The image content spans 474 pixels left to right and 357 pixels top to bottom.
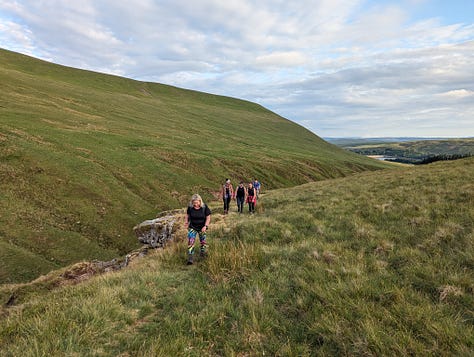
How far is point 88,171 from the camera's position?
3025 cm

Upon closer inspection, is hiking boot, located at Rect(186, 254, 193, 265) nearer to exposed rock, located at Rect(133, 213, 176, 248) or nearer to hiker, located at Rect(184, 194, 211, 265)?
hiker, located at Rect(184, 194, 211, 265)

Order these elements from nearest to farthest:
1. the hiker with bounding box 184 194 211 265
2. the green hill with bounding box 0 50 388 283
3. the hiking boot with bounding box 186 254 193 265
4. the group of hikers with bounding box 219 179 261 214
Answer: the hiking boot with bounding box 186 254 193 265, the hiker with bounding box 184 194 211 265, the green hill with bounding box 0 50 388 283, the group of hikers with bounding box 219 179 261 214

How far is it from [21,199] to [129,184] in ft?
35.1

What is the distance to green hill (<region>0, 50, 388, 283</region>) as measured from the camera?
19.6 m

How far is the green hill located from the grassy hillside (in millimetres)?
12826

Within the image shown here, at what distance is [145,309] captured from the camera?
648cm

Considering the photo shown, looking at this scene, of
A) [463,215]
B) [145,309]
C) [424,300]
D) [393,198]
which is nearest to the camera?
[424,300]

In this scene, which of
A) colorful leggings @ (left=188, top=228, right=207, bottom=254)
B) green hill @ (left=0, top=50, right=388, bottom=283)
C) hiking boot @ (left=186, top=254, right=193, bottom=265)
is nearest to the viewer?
hiking boot @ (left=186, top=254, right=193, bottom=265)

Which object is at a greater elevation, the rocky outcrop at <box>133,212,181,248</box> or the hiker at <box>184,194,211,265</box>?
the hiker at <box>184,194,211,265</box>

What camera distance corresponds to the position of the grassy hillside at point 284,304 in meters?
4.86

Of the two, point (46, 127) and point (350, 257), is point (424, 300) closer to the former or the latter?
point (350, 257)

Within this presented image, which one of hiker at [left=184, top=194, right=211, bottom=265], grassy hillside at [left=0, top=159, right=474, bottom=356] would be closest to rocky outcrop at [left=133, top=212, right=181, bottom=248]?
hiker at [left=184, top=194, right=211, bottom=265]

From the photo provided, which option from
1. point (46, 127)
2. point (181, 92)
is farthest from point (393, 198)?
point (181, 92)

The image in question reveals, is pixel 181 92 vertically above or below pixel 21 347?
above
